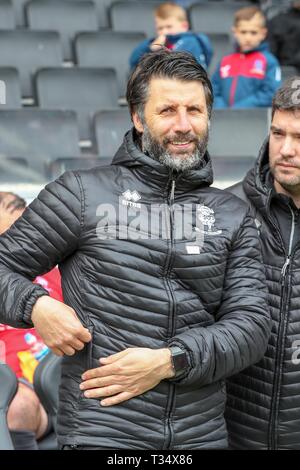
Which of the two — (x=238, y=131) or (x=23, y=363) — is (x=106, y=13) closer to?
(x=238, y=131)

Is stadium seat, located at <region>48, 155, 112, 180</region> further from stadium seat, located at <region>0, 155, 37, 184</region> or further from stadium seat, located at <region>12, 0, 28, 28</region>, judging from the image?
stadium seat, located at <region>12, 0, 28, 28</region>

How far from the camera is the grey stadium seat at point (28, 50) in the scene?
626 cm

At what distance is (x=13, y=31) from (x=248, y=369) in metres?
4.18

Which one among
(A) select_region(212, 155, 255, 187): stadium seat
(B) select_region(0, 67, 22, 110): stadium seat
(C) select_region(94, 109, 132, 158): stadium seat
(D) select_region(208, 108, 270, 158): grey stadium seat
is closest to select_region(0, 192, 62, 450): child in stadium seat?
(A) select_region(212, 155, 255, 187): stadium seat

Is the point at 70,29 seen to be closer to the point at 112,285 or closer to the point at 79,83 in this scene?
the point at 79,83

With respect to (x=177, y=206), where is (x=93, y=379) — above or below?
below

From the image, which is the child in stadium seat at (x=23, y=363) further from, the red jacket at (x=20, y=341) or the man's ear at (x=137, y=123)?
the man's ear at (x=137, y=123)

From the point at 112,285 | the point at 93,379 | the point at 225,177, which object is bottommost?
the point at 225,177

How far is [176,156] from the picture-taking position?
2.40 metres

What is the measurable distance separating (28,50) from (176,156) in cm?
416

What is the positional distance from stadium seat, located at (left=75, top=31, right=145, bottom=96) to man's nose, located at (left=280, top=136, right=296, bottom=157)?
3949 mm

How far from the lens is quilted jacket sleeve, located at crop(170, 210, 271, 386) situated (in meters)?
2.30

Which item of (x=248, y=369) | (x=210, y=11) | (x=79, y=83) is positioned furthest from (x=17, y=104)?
(x=248, y=369)

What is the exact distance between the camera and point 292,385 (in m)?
2.62
